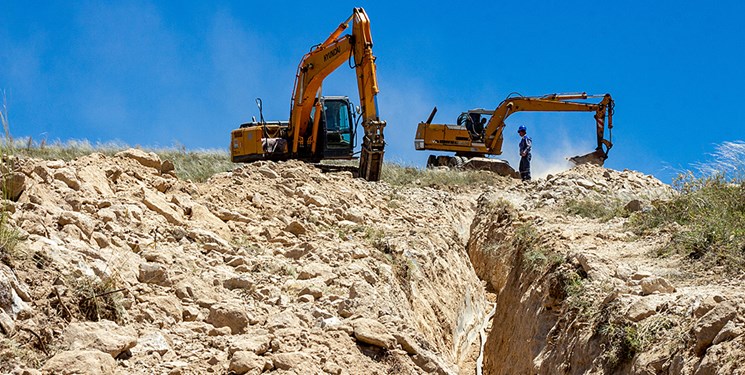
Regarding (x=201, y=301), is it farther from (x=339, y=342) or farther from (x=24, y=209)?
(x=24, y=209)

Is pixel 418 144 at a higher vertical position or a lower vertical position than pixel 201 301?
higher

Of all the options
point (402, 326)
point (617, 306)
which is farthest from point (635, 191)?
point (402, 326)

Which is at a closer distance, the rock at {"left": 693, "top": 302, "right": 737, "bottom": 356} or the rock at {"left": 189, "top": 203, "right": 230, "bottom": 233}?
the rock at {"left": 693, "top": 302, "right": 737, "bottom": 356}

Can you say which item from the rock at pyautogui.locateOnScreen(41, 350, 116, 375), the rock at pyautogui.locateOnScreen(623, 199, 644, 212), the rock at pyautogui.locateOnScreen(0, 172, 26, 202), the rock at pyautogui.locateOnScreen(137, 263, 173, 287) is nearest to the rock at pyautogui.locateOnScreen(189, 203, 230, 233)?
the rock at pyautogui.locateOnScreen(0, 172, 26, 202)

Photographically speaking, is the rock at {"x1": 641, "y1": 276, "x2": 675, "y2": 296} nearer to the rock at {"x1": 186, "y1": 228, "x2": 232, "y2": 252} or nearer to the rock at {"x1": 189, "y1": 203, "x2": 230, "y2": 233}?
the rock at {"x1": 186, "y1": 228, "x2": 232, "y2": 252}

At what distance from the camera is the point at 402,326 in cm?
716

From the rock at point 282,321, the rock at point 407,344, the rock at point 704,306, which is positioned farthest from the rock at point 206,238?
the rock at point 704,306

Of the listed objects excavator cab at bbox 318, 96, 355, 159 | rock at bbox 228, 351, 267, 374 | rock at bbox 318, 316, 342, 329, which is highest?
excavator cab at bbox 318, 96, 355, 159

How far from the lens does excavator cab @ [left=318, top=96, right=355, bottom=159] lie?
2109 cm

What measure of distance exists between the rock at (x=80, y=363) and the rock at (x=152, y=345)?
1.15 feet

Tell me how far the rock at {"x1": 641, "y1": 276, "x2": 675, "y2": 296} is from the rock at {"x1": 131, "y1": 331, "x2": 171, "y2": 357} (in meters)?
4.29

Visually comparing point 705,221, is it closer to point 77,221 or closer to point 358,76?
point 77,221

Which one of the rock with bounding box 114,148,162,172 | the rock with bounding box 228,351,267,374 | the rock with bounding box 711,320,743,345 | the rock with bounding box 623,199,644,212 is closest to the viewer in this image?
the rock with bounding box 228,351,267,374

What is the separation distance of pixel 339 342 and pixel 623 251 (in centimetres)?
537
